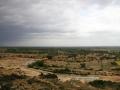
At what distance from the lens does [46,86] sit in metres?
25.9

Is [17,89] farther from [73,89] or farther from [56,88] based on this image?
[73,89]

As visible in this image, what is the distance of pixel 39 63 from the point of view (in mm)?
64875

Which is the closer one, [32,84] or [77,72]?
[32,84]

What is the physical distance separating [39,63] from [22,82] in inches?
1497

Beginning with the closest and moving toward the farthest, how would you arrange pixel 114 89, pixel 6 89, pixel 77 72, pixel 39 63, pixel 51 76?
pixel 6 89 → pixel 114 89 → pixel 51 76 → pixel 77 72 → pixel 39 63

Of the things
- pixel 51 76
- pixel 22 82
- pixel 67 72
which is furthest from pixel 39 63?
pixel 22 82

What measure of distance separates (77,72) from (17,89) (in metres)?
27.6

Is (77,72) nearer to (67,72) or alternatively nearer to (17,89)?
(67,72)

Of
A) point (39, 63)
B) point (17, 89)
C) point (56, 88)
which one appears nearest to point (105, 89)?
point (56, 88)

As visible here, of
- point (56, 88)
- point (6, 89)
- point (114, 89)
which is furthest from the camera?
point (114, 89)

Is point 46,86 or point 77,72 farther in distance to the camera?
point 77,72

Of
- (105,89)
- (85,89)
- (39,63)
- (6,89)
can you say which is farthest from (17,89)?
(39,63)

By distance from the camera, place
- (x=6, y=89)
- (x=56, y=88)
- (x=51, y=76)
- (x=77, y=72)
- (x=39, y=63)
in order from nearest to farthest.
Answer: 1. (x=6, y=89)
2. (x=56, y=88)
3. (x=51, y=76)
4. (x=77, y=72)
5. (x=39, y=63)

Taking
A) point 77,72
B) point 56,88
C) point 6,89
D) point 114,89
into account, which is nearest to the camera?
point 6,89
